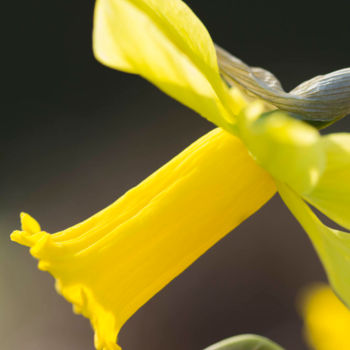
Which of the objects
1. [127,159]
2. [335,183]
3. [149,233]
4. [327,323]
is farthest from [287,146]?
[127,159]

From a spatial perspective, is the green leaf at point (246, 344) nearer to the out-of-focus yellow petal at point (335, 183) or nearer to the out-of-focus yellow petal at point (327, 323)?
the out-of-focus yellow petal at point (335, 183)

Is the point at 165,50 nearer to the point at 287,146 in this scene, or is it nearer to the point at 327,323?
the point at 287,146

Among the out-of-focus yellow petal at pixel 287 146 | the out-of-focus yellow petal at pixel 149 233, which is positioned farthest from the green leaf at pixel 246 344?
the out-of-focus yellow petal at pixel 287 146

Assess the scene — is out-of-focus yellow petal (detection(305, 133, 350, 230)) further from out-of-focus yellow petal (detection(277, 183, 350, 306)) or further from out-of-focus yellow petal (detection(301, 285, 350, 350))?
out-of-focus yellow petal (detection(301, 285, 350, 350))

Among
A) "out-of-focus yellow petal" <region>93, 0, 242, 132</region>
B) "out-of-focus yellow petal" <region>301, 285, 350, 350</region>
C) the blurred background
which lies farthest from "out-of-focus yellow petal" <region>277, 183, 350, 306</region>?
the blurred background

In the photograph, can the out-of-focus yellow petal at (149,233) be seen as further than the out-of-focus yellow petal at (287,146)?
Yes

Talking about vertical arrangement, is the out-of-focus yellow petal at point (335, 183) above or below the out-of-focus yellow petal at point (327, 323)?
above
